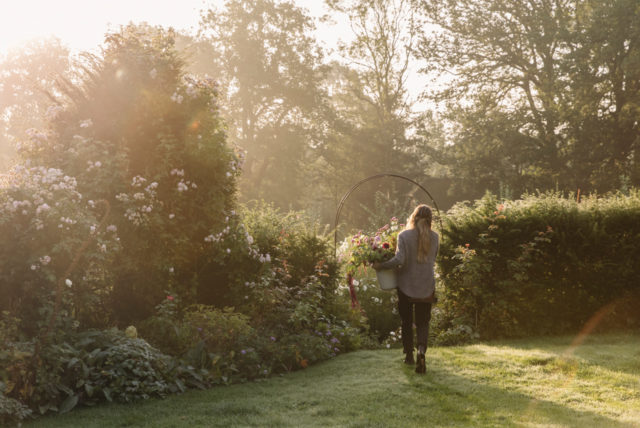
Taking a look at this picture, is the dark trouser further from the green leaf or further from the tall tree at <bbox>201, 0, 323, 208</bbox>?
the tall tree at <bbox>201, 0, 323, 208</bbox>

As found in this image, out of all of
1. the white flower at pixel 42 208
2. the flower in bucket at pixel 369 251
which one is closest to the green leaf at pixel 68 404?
the white flower at pixel 42 208

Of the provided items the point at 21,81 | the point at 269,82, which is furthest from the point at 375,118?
the point at 21,81

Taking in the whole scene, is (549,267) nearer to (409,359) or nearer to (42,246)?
(409,359)

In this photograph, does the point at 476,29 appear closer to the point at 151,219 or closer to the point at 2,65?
the point at 151,219

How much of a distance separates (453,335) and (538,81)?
67.6 feet

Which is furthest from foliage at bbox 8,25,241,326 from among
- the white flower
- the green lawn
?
the green lawn

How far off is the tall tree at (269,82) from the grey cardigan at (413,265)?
2733 cm

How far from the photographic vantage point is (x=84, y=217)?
6508 mm

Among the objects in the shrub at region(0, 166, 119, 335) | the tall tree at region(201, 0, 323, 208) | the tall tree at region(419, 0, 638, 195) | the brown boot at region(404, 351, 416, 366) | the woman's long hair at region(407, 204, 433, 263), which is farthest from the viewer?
the tall tree at region(201, 0, 323, 208)

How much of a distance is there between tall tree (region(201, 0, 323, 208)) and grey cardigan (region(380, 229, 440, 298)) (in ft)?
89.6

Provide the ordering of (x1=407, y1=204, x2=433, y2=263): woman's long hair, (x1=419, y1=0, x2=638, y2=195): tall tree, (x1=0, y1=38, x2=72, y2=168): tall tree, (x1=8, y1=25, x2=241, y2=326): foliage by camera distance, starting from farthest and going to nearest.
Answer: (x1=0, y1=38, x2=72, y2=168): tall tree → (x1=419, y1=0, x2=638, y2=195): tall tree → (x1=8, y1=25, x2=241, y2=326): foliage → (x1=407, y1=204, x2=433, y2=263): woman's long hair

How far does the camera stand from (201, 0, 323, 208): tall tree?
110 feet

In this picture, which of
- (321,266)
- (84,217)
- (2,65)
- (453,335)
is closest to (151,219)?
(84,217)

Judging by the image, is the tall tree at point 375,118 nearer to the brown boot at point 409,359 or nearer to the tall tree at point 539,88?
the tall tree at point 539,88
